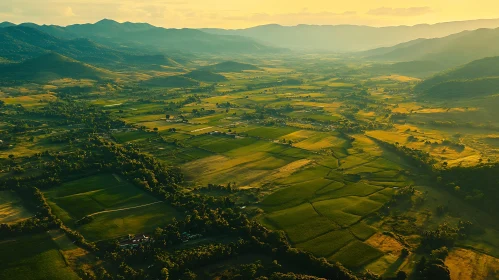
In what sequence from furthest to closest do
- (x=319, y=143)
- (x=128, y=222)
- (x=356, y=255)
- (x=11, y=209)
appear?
(x=319, y=143)
(x=11, y=209)
(x=128, y=222)
(x=356, y=255)

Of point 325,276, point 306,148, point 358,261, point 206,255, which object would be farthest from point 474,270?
point 306,148

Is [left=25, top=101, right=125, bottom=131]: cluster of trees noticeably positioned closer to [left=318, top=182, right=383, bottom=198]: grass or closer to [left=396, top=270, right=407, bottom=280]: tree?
[left=318, top=182, right=383, bottom=198]: grass

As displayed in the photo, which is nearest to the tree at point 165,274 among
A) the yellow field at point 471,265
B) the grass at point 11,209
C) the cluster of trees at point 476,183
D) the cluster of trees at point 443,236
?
the grass at point 11,209

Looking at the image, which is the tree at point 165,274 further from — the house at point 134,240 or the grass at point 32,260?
the grass at point 32,260

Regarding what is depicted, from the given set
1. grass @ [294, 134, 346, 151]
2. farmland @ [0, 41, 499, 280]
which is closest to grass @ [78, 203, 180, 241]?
farmland @ [0, 41, 499, 280]

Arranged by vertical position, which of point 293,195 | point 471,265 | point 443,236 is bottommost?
point 471,265


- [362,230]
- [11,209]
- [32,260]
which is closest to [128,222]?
[32,260]

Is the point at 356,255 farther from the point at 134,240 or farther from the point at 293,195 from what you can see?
the point at 134,240
